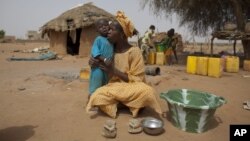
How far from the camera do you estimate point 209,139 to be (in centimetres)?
350

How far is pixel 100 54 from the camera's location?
414 centimetres

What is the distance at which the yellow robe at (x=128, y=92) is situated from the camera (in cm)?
388

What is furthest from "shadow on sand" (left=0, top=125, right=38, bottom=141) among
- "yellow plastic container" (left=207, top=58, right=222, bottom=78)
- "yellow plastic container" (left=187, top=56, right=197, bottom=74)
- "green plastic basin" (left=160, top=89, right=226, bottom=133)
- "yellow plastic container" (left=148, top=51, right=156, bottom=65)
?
"yellow plastic container" (left=148, top=51, right=156, bottom=65)

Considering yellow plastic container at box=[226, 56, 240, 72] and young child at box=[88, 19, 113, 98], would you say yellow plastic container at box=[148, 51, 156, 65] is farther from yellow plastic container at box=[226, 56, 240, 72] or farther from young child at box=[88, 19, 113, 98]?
young child at box=[88, 19, 113, 98]

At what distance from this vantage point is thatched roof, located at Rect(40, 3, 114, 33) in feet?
50.9

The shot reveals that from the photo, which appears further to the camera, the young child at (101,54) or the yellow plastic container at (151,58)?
the yellow plastic container at (151,58)

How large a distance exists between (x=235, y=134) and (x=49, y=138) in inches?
94.0

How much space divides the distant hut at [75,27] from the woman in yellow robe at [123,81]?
1145 cm

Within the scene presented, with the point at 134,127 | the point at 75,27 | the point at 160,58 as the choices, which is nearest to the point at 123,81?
the point at 134,127

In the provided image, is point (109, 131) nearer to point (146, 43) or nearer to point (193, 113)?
point (193, 113)

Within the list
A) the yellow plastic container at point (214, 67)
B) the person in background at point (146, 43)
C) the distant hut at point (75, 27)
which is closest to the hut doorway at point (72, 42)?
the distant hut at point (75, 27)

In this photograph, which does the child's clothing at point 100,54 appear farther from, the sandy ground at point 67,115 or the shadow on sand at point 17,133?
the shadow on sand at point 17,133

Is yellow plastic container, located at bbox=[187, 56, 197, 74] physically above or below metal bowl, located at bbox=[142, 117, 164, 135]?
above

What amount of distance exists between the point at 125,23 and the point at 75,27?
11.9 m
